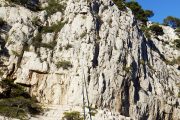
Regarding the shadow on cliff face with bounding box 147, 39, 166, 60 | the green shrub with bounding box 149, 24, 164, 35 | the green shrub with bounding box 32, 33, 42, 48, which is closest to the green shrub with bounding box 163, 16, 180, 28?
the green shrub with bounding box 149, 24, 164, 35

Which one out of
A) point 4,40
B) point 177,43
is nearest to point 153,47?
point 177,43

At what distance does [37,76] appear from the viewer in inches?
1796

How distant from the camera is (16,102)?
4009cm

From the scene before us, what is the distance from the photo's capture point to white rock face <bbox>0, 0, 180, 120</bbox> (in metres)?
44.8

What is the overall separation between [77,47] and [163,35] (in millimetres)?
35657

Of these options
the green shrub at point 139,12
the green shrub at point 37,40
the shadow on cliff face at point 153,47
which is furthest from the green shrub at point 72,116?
the green shrub at point 139,12

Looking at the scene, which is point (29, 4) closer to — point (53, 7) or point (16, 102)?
point (53, 7)

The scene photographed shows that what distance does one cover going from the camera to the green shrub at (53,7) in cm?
5446

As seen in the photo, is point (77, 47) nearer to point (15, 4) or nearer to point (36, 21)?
point (36, 21)

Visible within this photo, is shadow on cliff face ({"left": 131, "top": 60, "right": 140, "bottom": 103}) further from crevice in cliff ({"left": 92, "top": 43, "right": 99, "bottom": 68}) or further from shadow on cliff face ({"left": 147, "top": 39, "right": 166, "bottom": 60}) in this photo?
shadow on cliff face ({"left": 147, "top": 39, "right": 166, "bottom": 60})

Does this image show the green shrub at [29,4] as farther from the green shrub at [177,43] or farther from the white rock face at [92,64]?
the green shrub at [177,43]

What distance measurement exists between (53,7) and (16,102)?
19832 mm

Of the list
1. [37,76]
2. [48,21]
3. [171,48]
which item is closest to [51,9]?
[48,21]

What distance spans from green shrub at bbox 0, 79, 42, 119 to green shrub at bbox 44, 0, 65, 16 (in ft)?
49.3
